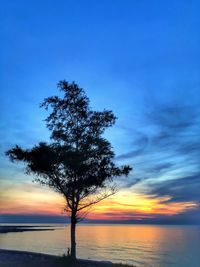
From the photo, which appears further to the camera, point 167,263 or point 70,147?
point 167,263

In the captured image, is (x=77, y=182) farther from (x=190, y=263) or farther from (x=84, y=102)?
(x=190, y=263)

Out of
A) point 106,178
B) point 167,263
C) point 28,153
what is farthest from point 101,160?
point 167,263

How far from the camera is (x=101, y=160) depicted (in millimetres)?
26875

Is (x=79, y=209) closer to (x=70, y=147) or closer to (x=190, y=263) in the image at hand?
(x=70, y=147)

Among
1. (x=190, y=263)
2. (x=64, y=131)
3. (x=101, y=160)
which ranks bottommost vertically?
(x=190, y=263)

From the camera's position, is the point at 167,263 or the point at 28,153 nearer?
the point at 28,153

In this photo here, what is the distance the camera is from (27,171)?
92.1ft

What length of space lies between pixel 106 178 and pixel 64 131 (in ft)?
14.0


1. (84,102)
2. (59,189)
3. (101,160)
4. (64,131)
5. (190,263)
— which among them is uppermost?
(84,102)

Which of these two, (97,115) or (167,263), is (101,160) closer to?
(97,115)

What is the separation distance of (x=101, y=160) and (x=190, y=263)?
46845 mm

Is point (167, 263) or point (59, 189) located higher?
point (59, 189)

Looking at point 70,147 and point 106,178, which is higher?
point 70,147

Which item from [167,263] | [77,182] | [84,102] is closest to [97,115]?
[84,102]
